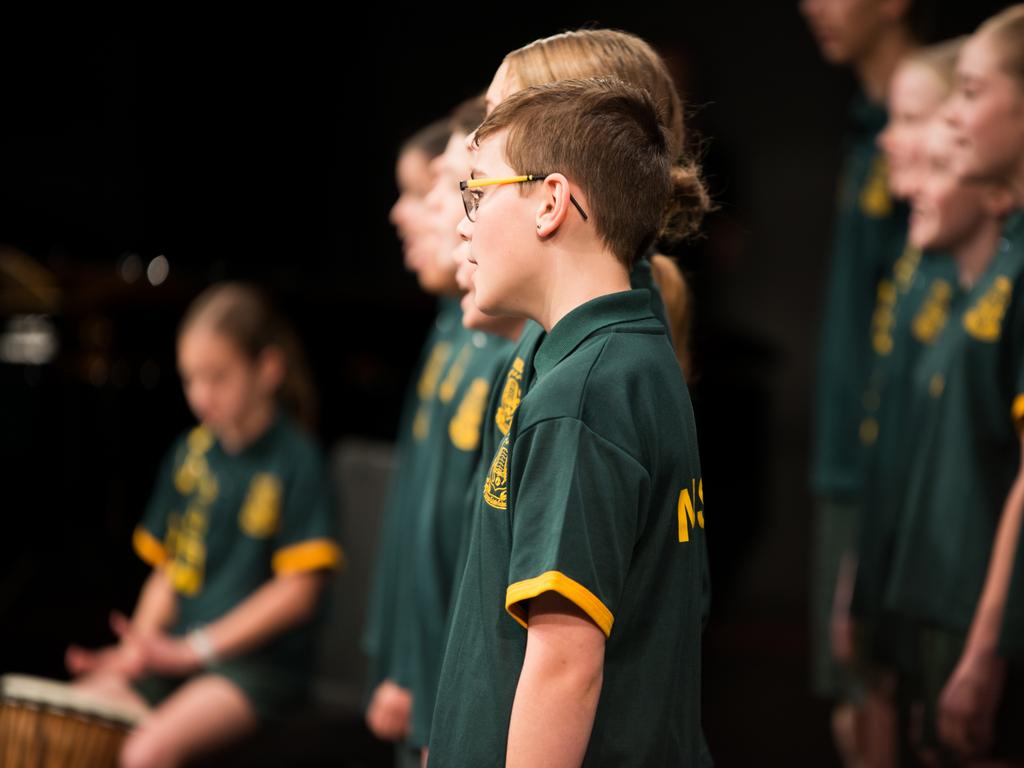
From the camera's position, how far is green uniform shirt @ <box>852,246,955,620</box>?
242cm

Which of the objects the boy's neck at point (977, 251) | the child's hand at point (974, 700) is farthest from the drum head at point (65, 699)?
the boy's neck at point (977, 251)

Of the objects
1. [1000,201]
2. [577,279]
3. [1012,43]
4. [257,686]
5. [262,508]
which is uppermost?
[1012,43]

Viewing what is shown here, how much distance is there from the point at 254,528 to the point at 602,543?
184 centimetres

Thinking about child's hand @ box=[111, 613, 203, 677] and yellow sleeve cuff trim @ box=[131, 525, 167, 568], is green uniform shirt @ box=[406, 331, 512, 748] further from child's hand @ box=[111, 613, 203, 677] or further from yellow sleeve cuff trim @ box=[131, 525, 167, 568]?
yellow sleeve cuff trim @ box=[131, 525, 167, 568]

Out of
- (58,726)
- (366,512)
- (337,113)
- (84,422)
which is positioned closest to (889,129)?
(366,512)

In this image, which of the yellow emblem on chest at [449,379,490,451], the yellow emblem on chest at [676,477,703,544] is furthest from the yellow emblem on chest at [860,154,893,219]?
the yellow emblem on chest at [676,477,703,544]

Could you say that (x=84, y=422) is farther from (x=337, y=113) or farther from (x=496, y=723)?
(x=496, y=723)

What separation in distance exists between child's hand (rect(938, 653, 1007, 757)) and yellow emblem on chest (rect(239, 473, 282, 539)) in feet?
5.20

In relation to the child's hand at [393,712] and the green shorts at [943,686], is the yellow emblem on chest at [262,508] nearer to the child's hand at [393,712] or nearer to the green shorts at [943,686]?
the child's hand at [393,712]

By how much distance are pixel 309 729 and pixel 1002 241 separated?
180 centimetres

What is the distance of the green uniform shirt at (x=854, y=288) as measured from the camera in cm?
297

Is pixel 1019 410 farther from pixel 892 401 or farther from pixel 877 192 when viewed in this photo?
pixel 877 192

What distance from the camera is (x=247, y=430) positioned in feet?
10.1

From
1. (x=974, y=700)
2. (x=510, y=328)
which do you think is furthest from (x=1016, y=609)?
(x=510, y=328)
